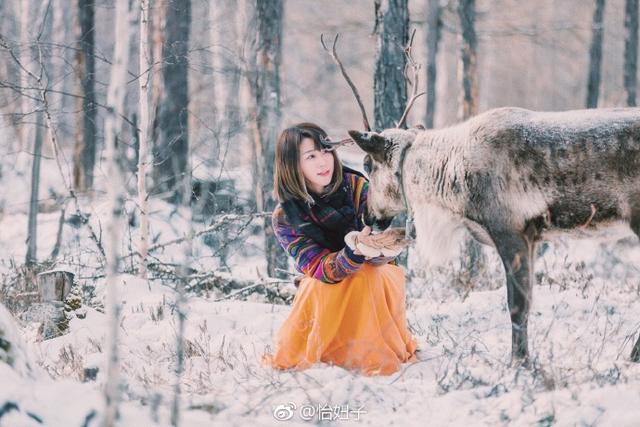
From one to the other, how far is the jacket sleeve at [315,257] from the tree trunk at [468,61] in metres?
5.96

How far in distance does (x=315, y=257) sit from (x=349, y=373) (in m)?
0.73

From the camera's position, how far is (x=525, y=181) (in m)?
3.80

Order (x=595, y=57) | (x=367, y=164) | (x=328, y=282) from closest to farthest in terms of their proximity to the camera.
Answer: (x=328, y=282) → (x=367, y=164) → (x=595, y=57)

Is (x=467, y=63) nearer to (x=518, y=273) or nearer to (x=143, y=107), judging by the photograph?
(x=143, y=107)

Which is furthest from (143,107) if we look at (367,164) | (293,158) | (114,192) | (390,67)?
(114,192)

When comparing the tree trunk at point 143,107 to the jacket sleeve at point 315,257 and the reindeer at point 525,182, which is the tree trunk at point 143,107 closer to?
the jacket sleeve at point 315,257

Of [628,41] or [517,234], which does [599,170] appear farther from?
[628,41]

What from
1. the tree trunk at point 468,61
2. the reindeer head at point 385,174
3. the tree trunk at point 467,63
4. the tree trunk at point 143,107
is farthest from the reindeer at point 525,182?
the tree trunk at point 468,61

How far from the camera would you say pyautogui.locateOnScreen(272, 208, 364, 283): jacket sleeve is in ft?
12.4

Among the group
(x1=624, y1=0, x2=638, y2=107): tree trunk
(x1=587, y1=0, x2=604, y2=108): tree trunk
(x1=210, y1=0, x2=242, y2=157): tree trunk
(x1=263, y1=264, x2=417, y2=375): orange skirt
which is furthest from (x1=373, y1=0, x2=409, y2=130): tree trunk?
(x1=587, y1=0, x2=604, y2=108): tree trunk

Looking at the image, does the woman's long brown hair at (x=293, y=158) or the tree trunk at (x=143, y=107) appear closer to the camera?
the woman's long brown hair at (x=293, y=158)

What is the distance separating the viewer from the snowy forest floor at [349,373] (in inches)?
106

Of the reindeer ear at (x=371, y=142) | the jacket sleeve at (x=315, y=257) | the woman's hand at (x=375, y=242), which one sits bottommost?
the jacket sleeve at (x=315, y=257)

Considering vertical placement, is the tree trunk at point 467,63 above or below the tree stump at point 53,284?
above
